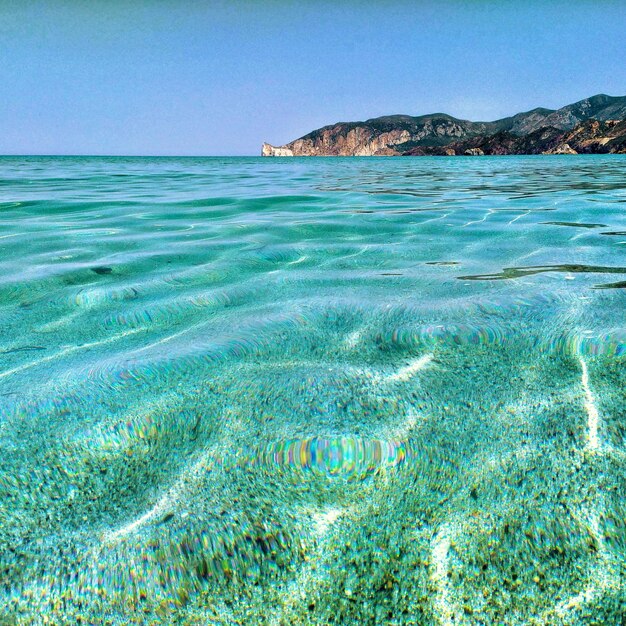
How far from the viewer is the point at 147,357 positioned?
4.36 ft

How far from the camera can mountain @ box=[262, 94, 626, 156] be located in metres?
99.2

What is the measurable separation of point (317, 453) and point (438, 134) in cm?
15984

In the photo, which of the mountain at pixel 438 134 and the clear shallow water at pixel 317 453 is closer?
the clear shallow water at pixel 317 453

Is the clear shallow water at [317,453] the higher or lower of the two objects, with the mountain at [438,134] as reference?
lower

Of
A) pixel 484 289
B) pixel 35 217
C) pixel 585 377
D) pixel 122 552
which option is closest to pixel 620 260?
pixel 484 289

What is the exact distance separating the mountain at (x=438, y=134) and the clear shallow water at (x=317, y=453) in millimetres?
106264

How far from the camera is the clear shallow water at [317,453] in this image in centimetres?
64

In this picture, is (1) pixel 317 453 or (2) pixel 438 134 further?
(2) pixel 438 134

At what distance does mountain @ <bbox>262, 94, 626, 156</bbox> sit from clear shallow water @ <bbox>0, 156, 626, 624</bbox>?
106m

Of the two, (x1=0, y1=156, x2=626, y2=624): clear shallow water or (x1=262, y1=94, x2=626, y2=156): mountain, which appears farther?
(x1=262, y1=94, x2=626, y2=156): mountain

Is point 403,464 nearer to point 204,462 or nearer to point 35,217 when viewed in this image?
point 204,462

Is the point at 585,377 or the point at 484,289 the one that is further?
the point at 484,289

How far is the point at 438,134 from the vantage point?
145m

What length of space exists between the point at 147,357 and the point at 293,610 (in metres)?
0.89
